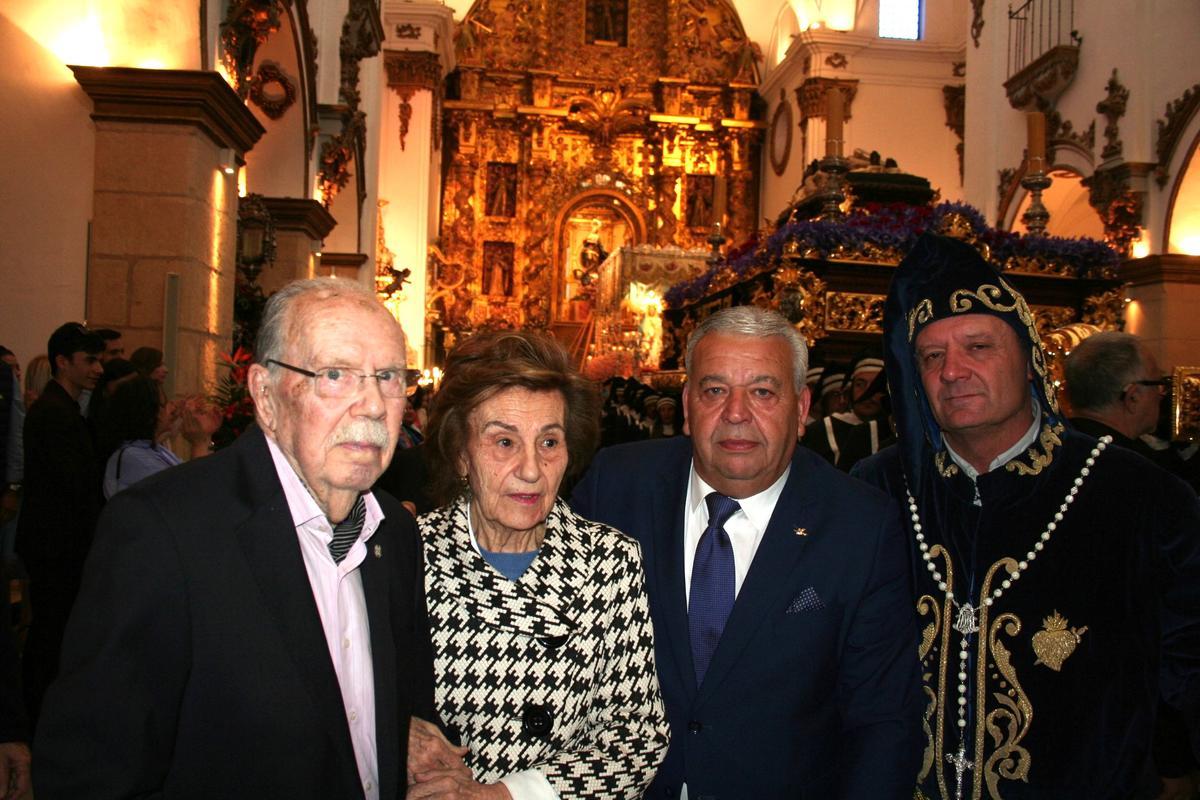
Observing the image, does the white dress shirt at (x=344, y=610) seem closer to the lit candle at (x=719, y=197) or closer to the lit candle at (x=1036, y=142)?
the lit candle at (x=1036, y=142)

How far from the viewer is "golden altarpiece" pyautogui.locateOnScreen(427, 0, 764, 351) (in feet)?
90.0

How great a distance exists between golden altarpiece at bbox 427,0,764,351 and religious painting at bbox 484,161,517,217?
1.2 inches

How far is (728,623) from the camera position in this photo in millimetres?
2408

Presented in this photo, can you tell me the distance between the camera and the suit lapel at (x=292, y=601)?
1.67 m

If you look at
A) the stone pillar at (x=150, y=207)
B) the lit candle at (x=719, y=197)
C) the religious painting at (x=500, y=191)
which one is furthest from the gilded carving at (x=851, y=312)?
the religious painting at (x=500, y=191)

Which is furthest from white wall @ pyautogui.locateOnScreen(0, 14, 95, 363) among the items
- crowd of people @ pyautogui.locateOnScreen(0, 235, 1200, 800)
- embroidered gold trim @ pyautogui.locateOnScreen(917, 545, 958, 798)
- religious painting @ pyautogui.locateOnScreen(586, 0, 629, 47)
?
religious painting @ pyautogui.locateOnScreen(586, 0, 629, 47)

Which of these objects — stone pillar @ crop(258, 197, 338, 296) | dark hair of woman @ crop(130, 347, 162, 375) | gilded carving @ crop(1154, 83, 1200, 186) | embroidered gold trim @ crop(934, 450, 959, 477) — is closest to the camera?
embroidered gold trim @ crop(934, 450, 959, 477)

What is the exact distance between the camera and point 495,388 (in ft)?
7.77

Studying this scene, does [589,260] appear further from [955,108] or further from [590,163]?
[955,108]

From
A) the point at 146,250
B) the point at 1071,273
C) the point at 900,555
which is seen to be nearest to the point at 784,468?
the point at 900,555

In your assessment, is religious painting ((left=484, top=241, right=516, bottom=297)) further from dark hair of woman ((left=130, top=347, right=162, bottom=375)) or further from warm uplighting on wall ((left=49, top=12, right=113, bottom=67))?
dark hair of woman ((left=130, top=347, right=162, bottom=375))

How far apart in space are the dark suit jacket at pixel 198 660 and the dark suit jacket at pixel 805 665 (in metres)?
0.93

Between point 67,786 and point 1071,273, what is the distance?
7884 millimetres

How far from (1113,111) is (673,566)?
12.6m
